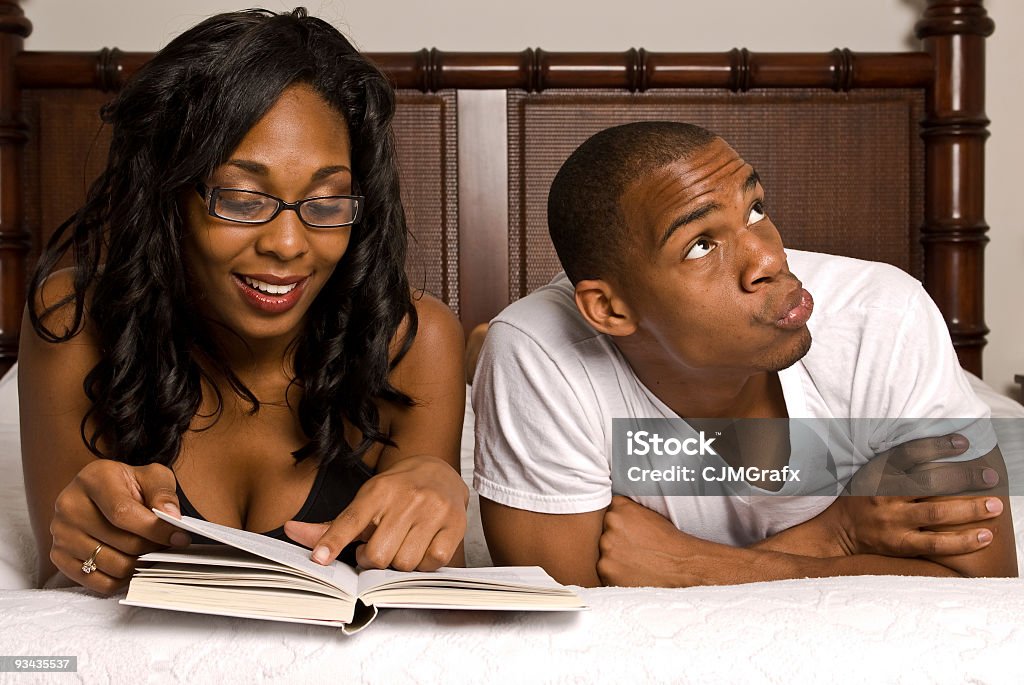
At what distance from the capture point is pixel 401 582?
0.86 metres

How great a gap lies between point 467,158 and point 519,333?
1.38 m

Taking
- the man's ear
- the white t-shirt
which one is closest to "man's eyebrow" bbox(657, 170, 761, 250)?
the man's ear

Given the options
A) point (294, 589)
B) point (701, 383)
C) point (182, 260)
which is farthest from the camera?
point (701, 383)

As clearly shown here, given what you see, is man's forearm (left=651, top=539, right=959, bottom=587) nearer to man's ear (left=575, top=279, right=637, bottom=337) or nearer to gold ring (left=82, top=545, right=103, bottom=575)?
man's ear (left=575, top=279, right=637, bottom=337)

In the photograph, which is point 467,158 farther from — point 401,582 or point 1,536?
point 401,582

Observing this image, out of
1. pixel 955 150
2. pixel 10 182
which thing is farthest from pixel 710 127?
pixel 10 182

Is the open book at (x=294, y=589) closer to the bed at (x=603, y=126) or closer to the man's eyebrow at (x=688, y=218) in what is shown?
the man's eyebrow at (x=688, y=218)

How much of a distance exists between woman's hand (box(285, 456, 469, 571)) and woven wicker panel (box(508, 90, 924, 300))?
1.67 meters

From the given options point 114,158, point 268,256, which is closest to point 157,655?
point 268,256

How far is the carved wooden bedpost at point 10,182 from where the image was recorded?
2.53 m

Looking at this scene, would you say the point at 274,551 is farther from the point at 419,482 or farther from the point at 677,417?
the point at 677,417

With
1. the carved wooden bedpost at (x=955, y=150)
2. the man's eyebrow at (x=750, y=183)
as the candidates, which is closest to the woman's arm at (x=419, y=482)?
the man's eyebrow at (x=750, y=183)

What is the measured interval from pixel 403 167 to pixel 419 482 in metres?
1.70

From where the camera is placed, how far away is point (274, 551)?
0.85 meters
